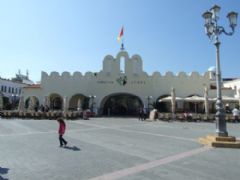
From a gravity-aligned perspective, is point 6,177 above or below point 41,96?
below

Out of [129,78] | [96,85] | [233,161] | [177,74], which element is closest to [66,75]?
[96,85]

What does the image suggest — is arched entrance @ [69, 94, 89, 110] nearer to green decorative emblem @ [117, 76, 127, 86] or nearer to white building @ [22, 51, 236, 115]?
white building @ [22, 51, 236, 115]

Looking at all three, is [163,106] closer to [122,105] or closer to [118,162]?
[122,105]

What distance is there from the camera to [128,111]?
42.1m

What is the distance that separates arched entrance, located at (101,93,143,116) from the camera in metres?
41.7

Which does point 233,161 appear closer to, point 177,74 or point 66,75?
point 177,74

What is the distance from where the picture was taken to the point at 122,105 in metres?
42.3

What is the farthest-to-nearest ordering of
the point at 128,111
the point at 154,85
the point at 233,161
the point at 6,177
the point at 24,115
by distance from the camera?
the point at 128,111 → the point at 154,85 → the point at 24,115 → the point at 233,161 → the point at 6,177

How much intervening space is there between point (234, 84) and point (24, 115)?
37331 millimetres

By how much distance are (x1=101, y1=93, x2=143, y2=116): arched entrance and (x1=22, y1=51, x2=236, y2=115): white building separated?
875 mm

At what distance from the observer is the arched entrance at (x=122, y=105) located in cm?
4166

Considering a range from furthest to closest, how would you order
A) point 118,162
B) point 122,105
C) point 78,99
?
point 122,105 → point 78,99 → point 118,162

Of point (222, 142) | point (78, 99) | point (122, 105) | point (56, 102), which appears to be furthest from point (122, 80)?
point (222, 142)

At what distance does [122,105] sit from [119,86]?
4865 millimetres
